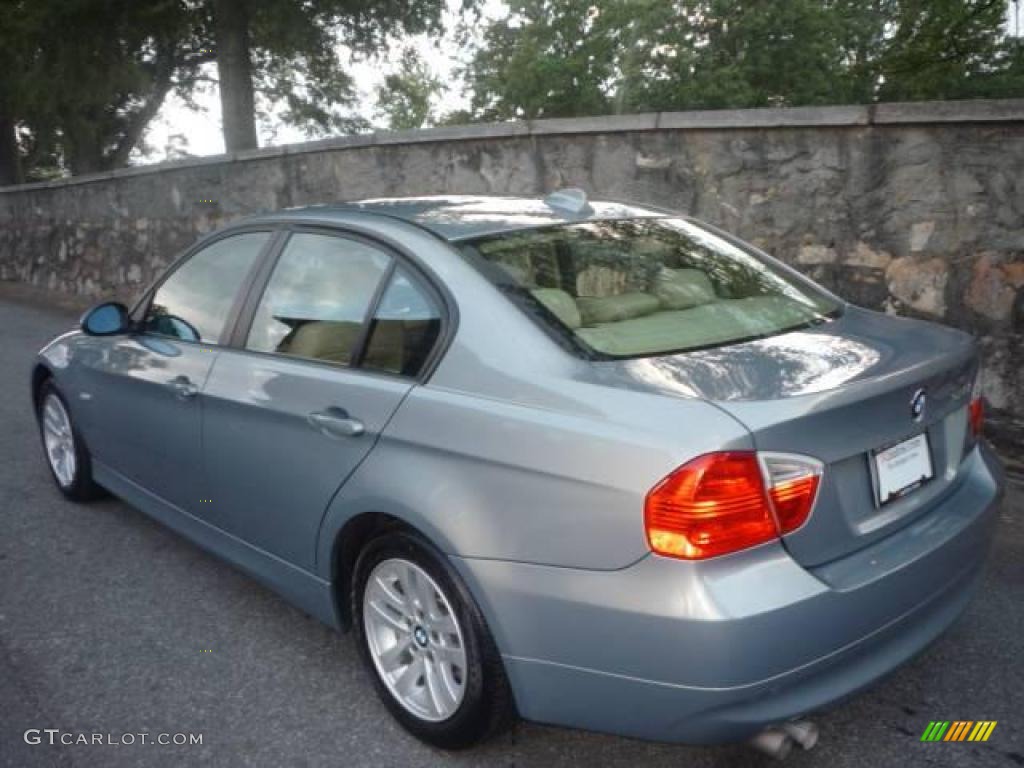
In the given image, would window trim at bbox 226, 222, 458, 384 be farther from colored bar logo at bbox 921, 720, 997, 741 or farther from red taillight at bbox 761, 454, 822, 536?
colored bar logo at bbox 921, 720, 997, 741

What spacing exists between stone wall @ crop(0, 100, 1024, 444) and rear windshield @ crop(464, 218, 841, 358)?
245cm

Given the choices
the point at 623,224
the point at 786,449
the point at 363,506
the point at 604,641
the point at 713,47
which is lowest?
the point at 604,641

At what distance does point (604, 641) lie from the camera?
6.68 ft

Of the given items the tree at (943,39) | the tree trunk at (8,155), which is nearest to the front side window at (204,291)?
the tree at (943,39)

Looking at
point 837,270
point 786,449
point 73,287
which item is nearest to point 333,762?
point 786,449

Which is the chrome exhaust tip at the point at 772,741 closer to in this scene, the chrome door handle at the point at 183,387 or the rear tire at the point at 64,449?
the chrome door handle at the point at 183,387

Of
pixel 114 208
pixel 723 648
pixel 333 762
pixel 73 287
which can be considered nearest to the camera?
pixel 723 648

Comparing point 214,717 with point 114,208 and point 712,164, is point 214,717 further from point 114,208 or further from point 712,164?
point 114,208

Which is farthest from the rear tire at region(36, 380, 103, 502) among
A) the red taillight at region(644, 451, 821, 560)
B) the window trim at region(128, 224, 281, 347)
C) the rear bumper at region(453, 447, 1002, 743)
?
the red taillight at region(644, 451, 821, 560)

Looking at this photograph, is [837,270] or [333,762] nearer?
[333,762]

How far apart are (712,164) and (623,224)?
131 inches

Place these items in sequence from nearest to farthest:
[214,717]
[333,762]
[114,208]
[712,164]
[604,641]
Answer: [604,641]
[333,762]
[214,717]
[712,164]
[114,208]

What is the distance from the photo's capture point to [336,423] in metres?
2.62

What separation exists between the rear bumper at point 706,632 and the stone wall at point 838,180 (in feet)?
10.5
